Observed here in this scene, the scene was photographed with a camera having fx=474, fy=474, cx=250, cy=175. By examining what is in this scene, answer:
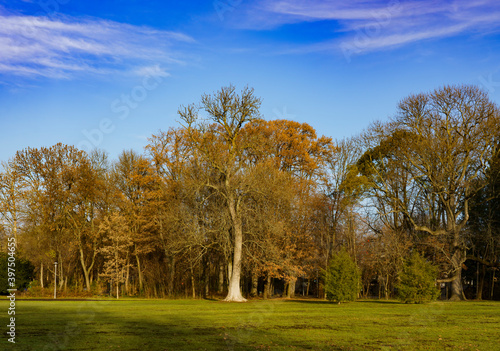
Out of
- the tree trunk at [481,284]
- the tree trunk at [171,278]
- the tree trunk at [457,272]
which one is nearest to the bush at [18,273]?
the tree trunk at [171,278]

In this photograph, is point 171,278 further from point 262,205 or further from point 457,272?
point 457,272

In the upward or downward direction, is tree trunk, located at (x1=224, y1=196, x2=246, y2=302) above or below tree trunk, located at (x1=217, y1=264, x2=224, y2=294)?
above

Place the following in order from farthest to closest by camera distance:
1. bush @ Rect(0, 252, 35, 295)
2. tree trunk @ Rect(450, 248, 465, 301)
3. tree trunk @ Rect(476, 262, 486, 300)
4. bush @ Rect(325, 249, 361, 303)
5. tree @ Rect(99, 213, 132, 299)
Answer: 1. tree @ Rect(99, 213, 132, 299)
2. tree trunk @ Rect(476, 262, 486, 300)
3. bush @ Rect(0, 252, 35, 295)
4. tree trunk @ Rect(450, 248, 465, 301)
5. bush @ Rect(325, 249, 361, 303)

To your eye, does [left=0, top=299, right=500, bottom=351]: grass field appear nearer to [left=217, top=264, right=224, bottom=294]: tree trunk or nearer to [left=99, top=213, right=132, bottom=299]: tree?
[left=217, top=264, right=224, bottom=294]: tree trunk

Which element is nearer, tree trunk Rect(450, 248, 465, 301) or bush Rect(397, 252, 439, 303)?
bush Rect(397, 252, 439, 303)

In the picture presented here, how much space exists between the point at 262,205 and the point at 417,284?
541 inches

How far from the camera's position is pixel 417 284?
32.5 meters

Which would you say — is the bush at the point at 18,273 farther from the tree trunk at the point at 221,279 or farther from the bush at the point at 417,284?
the bush at the point at 417,284

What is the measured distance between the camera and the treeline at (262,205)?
38.2 meters

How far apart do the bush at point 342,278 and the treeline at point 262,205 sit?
18.6 feet

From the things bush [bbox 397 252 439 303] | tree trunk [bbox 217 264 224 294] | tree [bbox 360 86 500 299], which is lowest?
tree trunk [bbox 217 264 224 294]

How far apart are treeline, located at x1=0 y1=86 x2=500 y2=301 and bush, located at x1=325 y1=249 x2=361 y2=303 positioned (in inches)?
223

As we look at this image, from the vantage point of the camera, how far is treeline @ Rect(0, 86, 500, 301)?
125 feet

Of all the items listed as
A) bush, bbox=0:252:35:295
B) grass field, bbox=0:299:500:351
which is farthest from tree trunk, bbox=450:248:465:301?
bush, bbox=0:252:35:295
